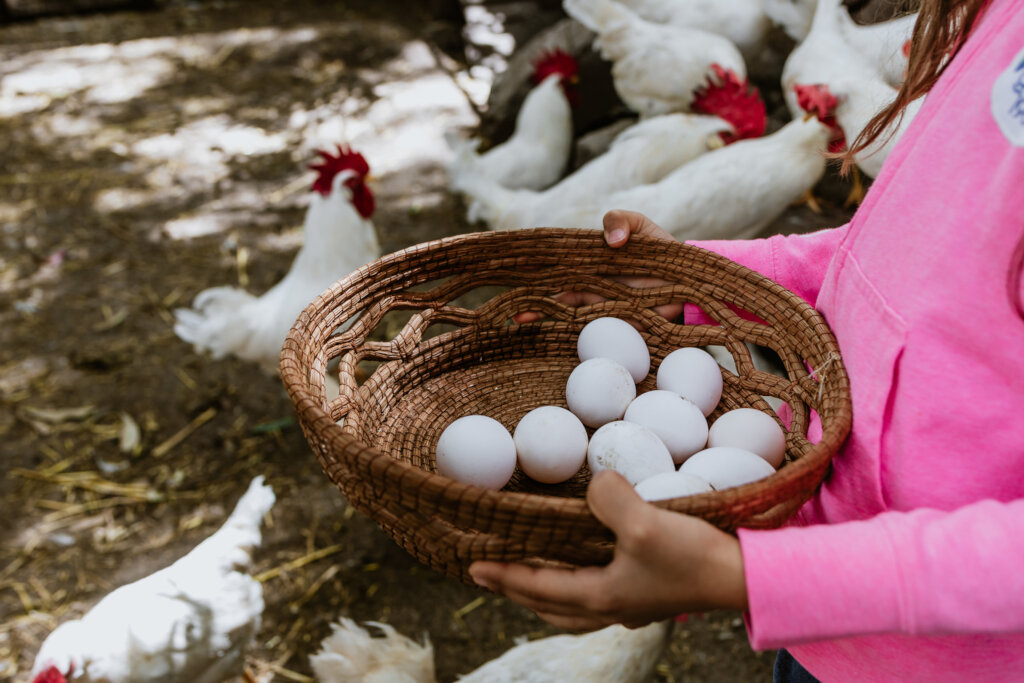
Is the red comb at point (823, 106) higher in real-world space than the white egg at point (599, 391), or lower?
lower

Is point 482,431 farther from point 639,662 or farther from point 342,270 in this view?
point 342,270

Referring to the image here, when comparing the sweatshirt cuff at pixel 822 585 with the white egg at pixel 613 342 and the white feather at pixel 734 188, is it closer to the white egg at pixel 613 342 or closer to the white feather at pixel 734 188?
the white egg at pixel 613 342

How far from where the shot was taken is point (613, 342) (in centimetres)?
112

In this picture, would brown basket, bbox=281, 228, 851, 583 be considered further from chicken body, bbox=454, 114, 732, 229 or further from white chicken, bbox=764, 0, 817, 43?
white chicken, bbox=764, 0, 817, 43

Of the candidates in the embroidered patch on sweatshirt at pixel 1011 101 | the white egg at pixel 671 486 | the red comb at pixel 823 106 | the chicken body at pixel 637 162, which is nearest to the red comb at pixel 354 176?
the chicken body at pixel 637 162

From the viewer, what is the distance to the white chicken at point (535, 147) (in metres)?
2.96

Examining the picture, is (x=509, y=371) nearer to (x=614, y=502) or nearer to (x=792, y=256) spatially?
(x=792, y=256)

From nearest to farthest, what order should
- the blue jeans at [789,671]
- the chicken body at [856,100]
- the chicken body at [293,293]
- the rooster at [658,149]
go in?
the blue jeans at [789,671], the chicken body at [293,293], the chicken body at [856,100], the rooster at [658,149]

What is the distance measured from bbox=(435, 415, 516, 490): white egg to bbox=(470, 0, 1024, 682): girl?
282 millimetres

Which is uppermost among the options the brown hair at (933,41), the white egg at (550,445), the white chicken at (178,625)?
the brown hair at (933,41)

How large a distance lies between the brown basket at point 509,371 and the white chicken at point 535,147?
183cm

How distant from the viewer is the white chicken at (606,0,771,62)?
306 cm

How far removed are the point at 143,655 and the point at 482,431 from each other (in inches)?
32.1

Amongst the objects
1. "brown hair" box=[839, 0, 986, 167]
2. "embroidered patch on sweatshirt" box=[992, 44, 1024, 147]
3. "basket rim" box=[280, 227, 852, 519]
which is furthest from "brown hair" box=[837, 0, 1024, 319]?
"basket rim" box=[280, 227, 852, 519]
